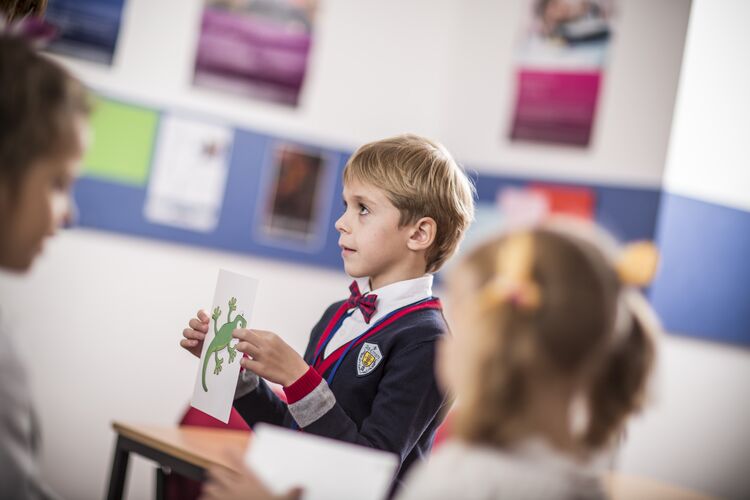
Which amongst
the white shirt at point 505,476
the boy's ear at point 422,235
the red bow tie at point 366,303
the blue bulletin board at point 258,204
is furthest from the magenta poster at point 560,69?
the white shirt at point 505,476

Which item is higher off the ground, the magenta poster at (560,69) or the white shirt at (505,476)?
the magenta poster at (560,69)

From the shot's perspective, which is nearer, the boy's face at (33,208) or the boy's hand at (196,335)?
the boy's face at (33,208)

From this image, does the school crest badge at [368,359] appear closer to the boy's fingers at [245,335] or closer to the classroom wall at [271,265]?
the boy's fingers at [245,335]

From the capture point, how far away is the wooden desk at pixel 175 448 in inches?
74.9

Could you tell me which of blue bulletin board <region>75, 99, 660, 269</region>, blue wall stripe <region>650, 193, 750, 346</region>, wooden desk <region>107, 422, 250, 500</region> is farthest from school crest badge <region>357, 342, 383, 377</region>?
blue wall stripe <region>650, 193, 750, 346</region>

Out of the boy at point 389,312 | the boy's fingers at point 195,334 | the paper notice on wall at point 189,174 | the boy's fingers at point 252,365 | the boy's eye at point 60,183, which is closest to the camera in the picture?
the boy's eye at point 60,183

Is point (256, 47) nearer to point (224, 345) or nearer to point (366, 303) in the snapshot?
point (366, 303)

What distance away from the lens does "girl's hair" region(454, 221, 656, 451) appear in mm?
988

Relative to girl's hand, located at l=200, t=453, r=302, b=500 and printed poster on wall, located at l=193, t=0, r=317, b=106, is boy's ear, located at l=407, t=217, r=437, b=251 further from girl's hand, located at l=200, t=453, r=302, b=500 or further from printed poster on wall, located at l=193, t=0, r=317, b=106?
printed poster on wall, located at l=193, t=0, r=317, b=106

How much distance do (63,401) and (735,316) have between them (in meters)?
2.54

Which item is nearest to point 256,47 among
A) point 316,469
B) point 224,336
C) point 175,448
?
point 175,448

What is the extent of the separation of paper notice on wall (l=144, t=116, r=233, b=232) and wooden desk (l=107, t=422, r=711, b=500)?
107 centimetres

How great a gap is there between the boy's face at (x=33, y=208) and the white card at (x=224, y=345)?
1.53 feet

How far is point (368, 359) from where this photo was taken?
63.9 inches
